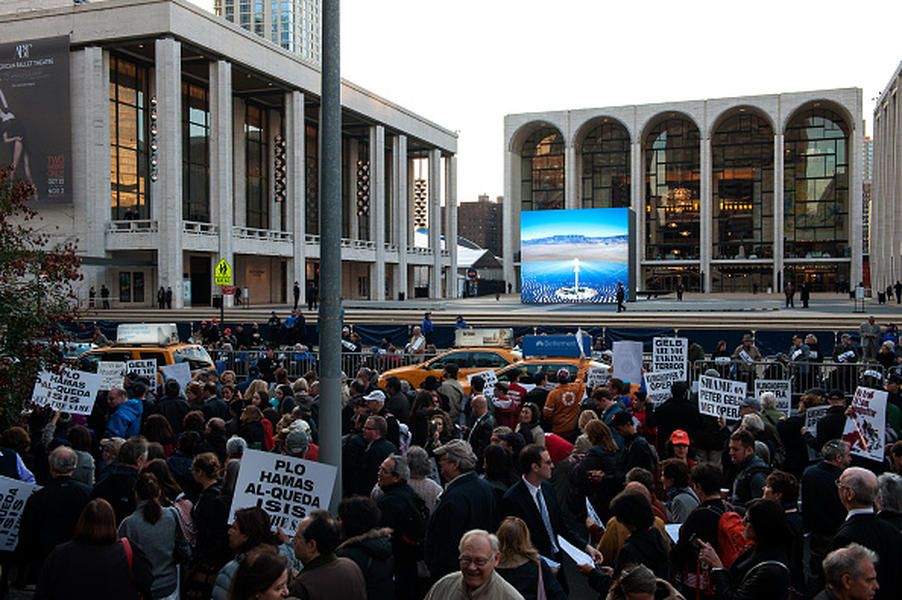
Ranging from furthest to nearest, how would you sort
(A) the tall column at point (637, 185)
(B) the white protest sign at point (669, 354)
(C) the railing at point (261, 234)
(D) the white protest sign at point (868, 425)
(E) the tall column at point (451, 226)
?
(E) the tall column at point (451, 226)
(A) the tall column at point (637, 185)
(C) the railing at point (261, 234)
(B) the white protest sign at point (669, 354)
(D) the white protest sign at point (868, 425)

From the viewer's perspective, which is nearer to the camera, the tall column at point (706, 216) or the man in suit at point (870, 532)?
the man in suit at point (870, 532)

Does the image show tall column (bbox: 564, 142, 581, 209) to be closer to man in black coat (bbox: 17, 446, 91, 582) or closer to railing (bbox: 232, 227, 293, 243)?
railing (bbox: 232, 227, 293, 243)

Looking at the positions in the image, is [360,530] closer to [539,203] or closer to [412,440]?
[412,440]

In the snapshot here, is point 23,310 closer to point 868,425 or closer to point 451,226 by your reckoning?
point 868,425

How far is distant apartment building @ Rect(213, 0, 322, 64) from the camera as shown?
172 meters

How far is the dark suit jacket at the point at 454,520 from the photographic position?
18.5 ft

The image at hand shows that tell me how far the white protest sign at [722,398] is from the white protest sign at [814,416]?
2.72 ft

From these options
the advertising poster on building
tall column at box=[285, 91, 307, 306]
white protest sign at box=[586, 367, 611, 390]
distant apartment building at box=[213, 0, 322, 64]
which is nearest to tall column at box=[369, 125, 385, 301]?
tall column at box=[285, 91, 307, 306]

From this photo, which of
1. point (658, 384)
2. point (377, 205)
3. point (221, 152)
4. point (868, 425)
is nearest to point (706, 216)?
point (377, 205)

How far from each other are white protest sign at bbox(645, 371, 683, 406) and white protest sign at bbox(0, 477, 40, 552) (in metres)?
8.74

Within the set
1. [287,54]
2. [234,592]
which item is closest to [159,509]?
[234,592]

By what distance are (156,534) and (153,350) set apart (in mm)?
13223

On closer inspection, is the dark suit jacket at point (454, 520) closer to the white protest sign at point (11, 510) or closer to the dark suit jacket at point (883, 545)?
the dark suit jacket at point (883, 545)

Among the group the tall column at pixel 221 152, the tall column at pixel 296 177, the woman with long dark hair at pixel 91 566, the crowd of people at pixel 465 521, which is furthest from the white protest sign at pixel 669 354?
the tall column at pixel 296 177
